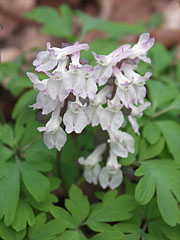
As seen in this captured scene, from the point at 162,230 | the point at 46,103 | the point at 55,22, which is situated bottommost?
the point at 162,230

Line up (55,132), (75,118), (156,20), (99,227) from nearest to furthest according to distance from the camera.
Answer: (75,118) < (55,132) < (99,227) < (156,20)

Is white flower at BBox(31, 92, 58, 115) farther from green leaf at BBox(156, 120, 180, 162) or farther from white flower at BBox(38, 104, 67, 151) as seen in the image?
green leaf at BBox(156, 120, 180, 162)

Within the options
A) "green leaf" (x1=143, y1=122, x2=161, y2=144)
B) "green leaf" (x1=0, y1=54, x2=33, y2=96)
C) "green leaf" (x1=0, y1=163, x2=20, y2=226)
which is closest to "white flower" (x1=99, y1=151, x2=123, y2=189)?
"green leaf" (x1=143, y1=122, x2=161, y2=144)

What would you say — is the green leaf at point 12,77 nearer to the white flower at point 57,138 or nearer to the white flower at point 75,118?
the white flower at point 57,138

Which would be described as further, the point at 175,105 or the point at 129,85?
the point at 175,105

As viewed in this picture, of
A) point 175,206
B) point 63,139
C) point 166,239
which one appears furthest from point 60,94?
point 166,239

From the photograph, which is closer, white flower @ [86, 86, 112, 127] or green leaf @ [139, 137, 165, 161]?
white flower @ [86, 86, 112, 127]

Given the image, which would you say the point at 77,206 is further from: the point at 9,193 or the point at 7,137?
the point at 7,137

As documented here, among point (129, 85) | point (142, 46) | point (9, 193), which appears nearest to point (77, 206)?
point (9, 193)
